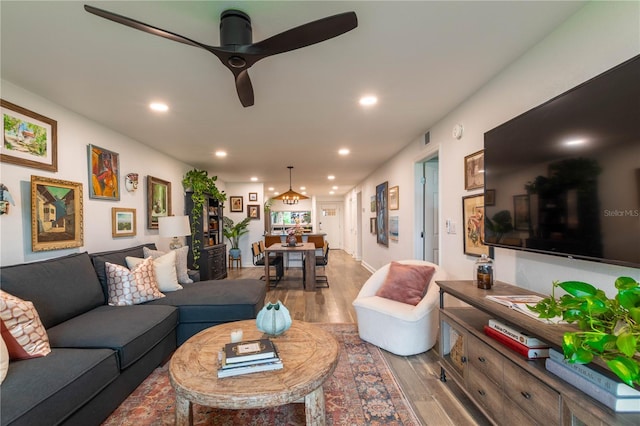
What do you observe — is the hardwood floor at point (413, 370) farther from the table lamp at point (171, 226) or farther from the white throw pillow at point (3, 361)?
the white throw pillow at point (3, 361)

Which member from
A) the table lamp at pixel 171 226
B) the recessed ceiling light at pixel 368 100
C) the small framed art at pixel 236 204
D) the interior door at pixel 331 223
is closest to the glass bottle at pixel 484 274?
the recessed ceiling light at pixel 368 100

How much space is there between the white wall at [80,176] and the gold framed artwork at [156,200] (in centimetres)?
6

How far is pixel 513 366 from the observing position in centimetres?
133

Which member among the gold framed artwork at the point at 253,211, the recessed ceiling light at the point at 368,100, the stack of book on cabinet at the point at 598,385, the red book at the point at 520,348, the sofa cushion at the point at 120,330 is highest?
the recessed ceiling light at the point at 368,100

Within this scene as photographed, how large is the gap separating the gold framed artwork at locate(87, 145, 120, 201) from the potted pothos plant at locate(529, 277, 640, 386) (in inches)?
154

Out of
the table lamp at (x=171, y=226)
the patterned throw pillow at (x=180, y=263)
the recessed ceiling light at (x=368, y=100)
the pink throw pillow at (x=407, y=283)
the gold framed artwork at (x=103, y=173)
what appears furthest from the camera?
the table lamp at (x=171, y=226)

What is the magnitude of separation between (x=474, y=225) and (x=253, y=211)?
19.2ft

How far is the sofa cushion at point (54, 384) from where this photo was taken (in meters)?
1.16

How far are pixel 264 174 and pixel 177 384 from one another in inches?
219

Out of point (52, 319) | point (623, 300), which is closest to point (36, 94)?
point (52, 319)

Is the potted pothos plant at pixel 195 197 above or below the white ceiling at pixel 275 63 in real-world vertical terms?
below

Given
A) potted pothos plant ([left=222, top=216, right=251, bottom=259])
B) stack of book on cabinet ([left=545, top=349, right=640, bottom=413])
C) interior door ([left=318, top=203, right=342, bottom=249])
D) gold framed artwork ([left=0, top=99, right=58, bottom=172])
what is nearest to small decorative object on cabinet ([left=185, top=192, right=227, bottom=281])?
potted pothos plant ([left=222, top=216, right=251, bottom=259])

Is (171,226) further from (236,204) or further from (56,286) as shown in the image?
(236,204)

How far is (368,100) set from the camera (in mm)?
2477
